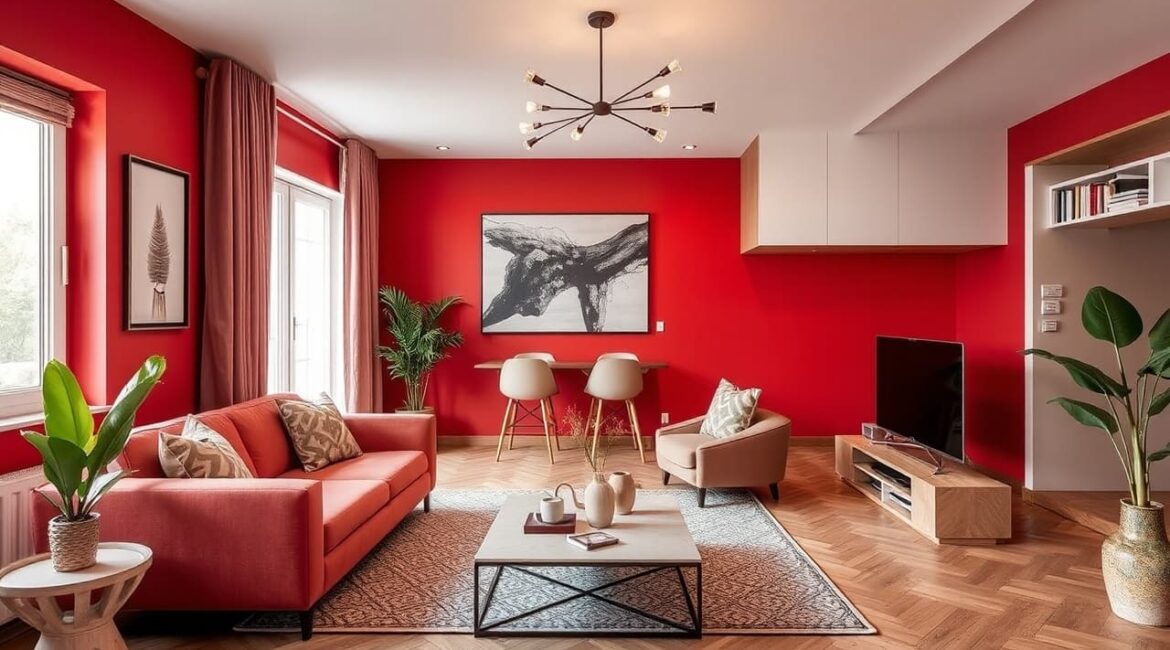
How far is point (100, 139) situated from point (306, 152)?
77.0 inches

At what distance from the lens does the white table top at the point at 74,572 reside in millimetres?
1894

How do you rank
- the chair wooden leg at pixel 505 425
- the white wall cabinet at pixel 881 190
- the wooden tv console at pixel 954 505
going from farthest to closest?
1. the chair wooden leg at pixel 505 425
2. the white wall cabinet at pixel 881 190
3. the wooden tv console at pixel 954 505

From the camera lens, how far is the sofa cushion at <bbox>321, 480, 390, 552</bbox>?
8.74ft

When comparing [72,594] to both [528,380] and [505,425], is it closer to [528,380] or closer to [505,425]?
[528,380]

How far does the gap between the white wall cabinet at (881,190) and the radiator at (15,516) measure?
4735 mm

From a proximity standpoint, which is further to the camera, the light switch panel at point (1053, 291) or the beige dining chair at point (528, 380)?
the beige dining chair at point (528, 380)

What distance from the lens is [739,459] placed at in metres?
4.12

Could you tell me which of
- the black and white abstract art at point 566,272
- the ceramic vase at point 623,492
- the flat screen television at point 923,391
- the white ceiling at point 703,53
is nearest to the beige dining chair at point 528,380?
the black and white abstract art at point 566,272

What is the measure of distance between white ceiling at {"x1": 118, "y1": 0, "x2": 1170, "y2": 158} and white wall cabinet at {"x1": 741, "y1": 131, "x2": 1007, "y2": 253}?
0.92 feet

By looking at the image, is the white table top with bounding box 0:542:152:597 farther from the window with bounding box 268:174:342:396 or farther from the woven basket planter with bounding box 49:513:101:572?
the window with bounding box 268:174:342:396

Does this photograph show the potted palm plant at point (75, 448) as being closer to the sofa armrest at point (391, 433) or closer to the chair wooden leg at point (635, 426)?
the sofa armrest at point (391, 433)

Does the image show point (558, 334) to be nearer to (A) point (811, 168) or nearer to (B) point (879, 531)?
(A) point (811, 168)

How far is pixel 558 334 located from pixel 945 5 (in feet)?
13.0

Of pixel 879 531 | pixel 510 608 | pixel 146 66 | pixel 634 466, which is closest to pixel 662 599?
pixel 510 608
